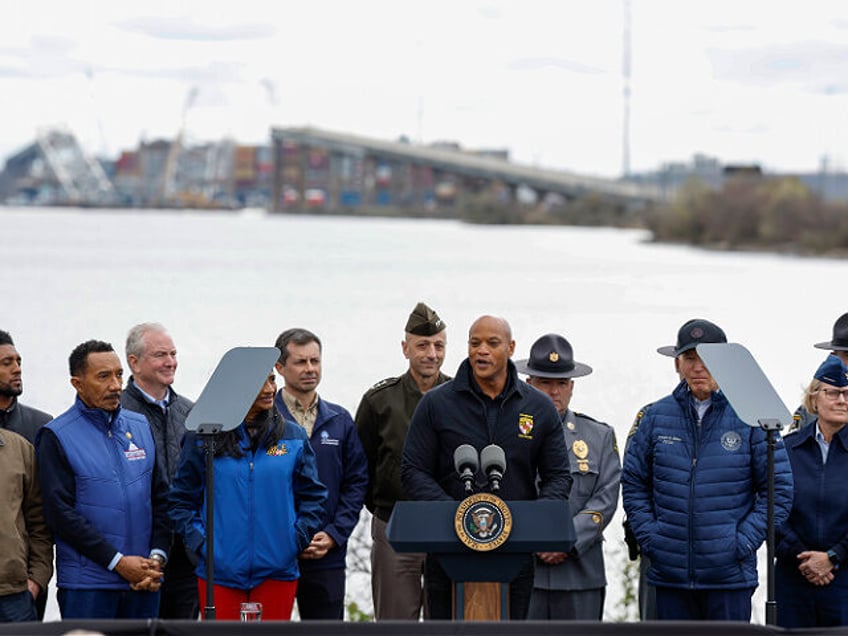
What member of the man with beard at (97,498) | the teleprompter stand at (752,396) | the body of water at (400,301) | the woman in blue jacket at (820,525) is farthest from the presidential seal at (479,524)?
the body of water at (400,301)

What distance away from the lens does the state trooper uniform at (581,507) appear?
17.7 feet

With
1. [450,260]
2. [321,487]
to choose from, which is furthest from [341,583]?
[450,260]

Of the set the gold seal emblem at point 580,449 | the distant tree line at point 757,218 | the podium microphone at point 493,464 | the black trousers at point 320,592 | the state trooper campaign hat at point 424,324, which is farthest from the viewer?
the distant tree line at point 757,218

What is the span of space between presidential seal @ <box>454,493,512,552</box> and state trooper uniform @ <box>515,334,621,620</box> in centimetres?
130

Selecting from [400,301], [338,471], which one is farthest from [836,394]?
[400,301]

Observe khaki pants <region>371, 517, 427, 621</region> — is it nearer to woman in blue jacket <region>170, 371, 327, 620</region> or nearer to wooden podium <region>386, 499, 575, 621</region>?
woman in blue jacket <region>170, 371, 327, 620</region>

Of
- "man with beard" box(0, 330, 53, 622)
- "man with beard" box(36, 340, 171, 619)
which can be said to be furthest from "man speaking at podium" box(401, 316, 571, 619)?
"man with beard" box(0, 330, 53, 622)

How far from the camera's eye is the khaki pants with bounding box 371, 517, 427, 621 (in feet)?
19.2

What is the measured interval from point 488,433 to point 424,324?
1.02 meters

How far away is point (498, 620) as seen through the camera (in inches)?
163

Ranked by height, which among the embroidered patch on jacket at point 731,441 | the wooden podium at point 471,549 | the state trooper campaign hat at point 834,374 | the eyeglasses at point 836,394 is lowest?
the wooden podium at point 471,549

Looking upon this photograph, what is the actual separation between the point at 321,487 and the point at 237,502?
33 centimetres

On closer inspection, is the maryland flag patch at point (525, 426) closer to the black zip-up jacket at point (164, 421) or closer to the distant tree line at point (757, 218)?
the black zip-up jacket at point (164, 421)

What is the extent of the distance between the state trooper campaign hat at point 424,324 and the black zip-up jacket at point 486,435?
87 centimetres
